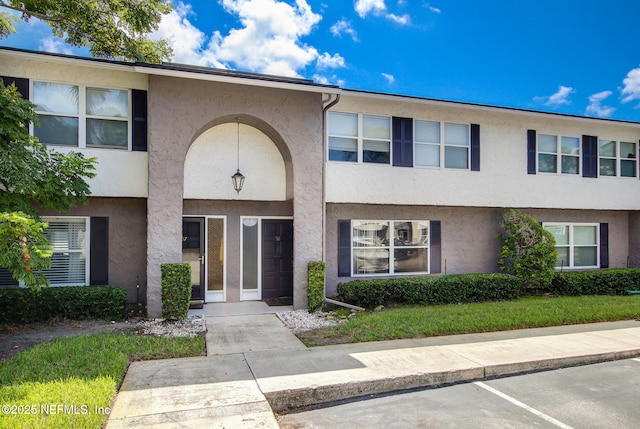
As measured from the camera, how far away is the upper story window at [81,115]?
30.7ft

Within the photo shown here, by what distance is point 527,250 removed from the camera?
12.4m

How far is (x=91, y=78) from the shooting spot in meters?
9.60

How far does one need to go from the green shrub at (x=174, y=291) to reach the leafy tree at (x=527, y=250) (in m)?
9.36

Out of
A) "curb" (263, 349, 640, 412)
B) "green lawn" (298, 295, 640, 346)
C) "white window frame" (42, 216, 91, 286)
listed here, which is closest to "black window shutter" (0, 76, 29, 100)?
"white window frame" (42, 216, 91, 286)

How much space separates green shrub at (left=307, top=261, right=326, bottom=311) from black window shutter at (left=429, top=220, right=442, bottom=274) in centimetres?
422

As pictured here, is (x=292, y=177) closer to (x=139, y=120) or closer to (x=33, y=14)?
(x=139, y=120)

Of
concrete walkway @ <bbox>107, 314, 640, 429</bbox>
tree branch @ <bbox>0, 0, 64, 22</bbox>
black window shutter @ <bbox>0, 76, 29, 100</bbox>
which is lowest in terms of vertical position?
concrete walkway @ <bbox>107, 314, 640, 429</bbox>

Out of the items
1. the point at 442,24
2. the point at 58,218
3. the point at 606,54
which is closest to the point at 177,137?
the point at 58,218

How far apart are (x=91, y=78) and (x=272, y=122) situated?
4.27m

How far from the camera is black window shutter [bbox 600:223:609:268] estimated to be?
14797 millimetres

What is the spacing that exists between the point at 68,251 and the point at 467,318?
9.43m

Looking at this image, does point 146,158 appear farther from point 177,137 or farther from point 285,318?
point 285,318

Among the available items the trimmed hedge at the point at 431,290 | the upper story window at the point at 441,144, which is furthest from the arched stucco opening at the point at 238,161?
the upper story window at the point at 441,144

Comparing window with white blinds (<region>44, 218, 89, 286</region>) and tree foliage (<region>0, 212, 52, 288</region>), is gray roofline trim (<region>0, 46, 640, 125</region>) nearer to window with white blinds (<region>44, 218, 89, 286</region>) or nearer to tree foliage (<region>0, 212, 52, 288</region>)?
window with white blinds (<region>44, 218, 89, 286</region>)
